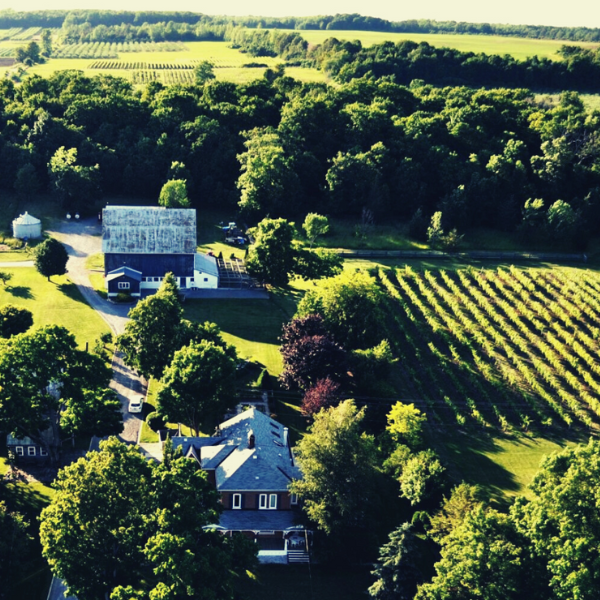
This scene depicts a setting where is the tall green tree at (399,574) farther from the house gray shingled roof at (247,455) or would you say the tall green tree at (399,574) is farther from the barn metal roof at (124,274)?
the barn metal roof at (124,274)

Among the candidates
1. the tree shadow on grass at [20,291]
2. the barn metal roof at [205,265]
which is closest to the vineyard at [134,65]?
the barn metal roof at [205,265]

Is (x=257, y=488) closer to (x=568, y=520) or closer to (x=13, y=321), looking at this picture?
(x=568, y=520)

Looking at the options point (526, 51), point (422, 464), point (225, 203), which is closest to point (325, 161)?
point (225, 203)

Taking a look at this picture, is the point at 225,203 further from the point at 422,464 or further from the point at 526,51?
the point at 526,51

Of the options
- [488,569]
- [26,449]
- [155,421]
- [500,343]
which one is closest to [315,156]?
[500,343]

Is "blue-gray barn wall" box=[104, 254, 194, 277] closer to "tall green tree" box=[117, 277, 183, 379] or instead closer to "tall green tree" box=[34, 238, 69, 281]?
"tall green tree" box=[34, 238, 69, 281]

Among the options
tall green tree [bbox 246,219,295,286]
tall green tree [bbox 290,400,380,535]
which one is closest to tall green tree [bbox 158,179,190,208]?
tall green tree [bbox 246,219,295,286]
